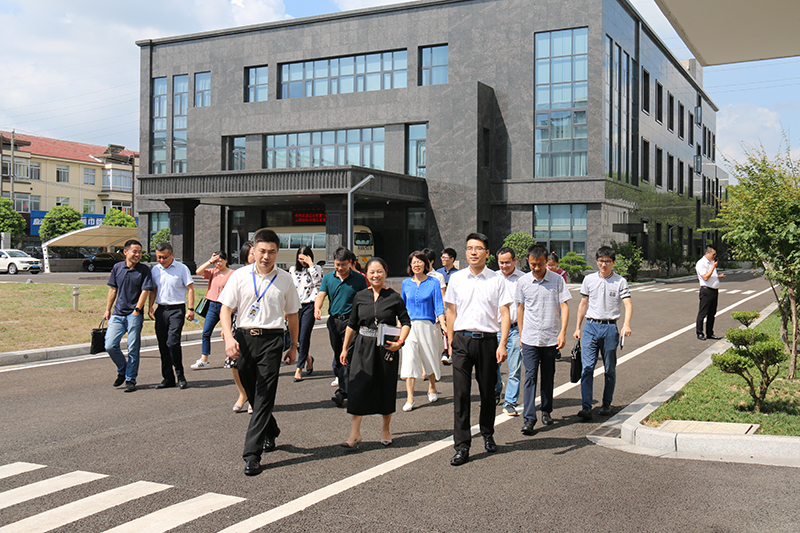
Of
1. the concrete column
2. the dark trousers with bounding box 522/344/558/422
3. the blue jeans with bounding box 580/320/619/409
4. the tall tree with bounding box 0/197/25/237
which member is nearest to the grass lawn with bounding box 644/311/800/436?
the blue jeans with bounding box 580/320/619/409

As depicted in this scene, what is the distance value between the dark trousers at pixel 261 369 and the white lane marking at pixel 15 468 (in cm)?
176

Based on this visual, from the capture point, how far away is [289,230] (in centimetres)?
4106

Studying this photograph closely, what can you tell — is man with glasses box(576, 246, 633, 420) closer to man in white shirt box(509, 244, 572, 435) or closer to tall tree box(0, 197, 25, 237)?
man in white shirt box(509, 244, 572, 435)

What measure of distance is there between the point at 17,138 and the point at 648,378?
261 ft

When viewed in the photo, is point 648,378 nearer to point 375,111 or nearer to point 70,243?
point 375,111

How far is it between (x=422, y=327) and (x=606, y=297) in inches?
87.4

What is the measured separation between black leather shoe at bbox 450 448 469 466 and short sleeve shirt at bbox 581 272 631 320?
8.94ft

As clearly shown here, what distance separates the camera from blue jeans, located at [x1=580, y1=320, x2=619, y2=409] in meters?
7.69

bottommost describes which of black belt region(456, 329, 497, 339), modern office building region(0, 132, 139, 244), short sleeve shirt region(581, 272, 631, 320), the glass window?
black belt region(456, 329, 497, 339)

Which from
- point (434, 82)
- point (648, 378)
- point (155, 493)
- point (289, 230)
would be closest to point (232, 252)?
point (289, 230)

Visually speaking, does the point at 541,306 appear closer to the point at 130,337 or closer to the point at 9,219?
the point at 130,337

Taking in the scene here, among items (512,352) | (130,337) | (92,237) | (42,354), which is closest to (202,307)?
(130,337)

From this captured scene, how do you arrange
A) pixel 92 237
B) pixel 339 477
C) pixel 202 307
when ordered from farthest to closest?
pixel 92 237, pixel 202 307, pixel 339 477

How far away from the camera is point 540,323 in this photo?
7.25 m
